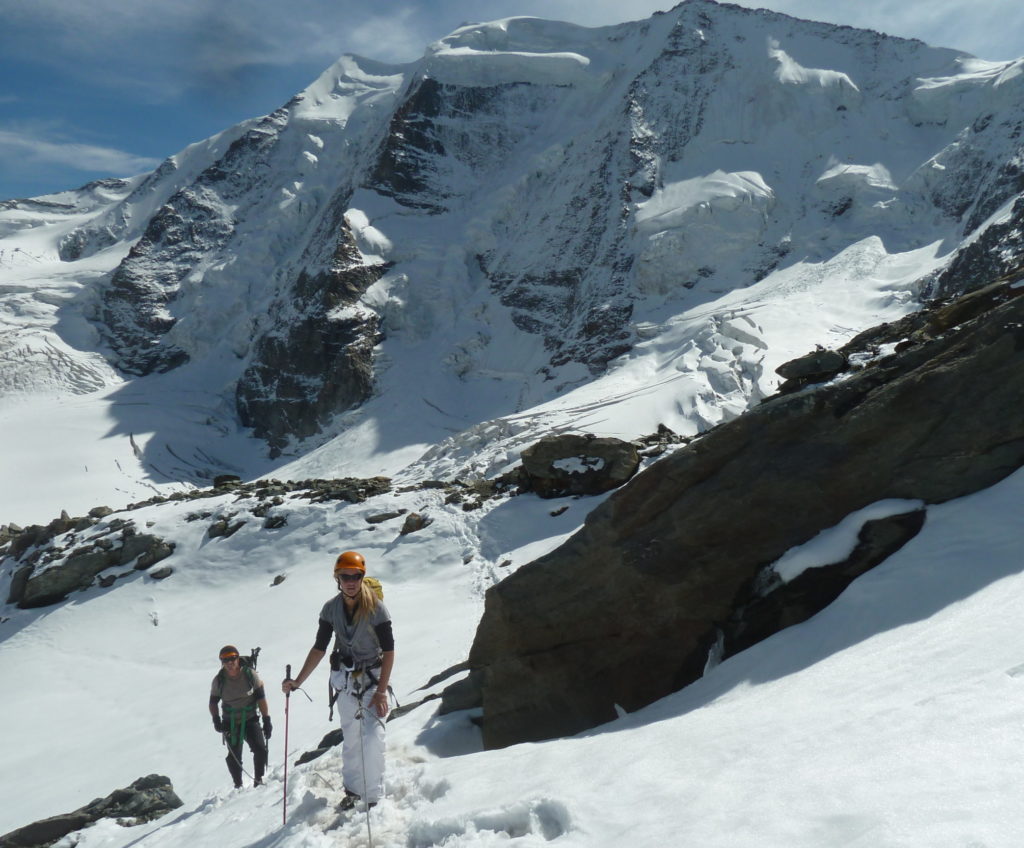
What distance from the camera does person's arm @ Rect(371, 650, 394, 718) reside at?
18.2 ft

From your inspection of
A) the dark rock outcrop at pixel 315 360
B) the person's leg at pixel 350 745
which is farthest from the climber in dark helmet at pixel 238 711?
the dark rock outcrop at pixel 315 360

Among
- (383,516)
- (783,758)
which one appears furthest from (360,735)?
(383,516)

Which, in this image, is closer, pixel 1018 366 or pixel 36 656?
pixel 1018 366

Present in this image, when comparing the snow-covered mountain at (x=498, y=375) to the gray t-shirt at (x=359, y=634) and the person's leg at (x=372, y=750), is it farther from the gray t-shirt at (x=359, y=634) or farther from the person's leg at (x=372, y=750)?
the gray t-shirt at (x=359, y=634)

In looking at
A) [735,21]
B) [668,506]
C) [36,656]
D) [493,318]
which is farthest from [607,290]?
[668,506]

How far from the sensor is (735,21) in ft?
311

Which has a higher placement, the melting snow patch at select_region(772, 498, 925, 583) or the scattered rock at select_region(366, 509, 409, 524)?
the scattered rock at select_region(366, 509, 409, 524)

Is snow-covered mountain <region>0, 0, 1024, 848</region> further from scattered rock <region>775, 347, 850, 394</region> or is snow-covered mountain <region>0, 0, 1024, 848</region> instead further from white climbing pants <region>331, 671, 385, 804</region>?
scattered rock <region>775, 347, 850, 394</region>

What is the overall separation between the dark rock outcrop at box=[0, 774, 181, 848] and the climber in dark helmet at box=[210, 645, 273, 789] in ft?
4.59

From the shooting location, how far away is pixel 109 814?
360 inches

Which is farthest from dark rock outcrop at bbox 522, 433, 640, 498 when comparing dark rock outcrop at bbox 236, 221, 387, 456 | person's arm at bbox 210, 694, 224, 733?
dark rock outcrop at bbox 236, 221, 387, 456

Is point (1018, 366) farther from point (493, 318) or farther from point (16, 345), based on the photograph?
point (16, 345)

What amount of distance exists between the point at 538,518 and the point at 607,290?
5724 cm

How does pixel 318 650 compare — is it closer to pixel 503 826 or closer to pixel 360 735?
pixel 360 735
